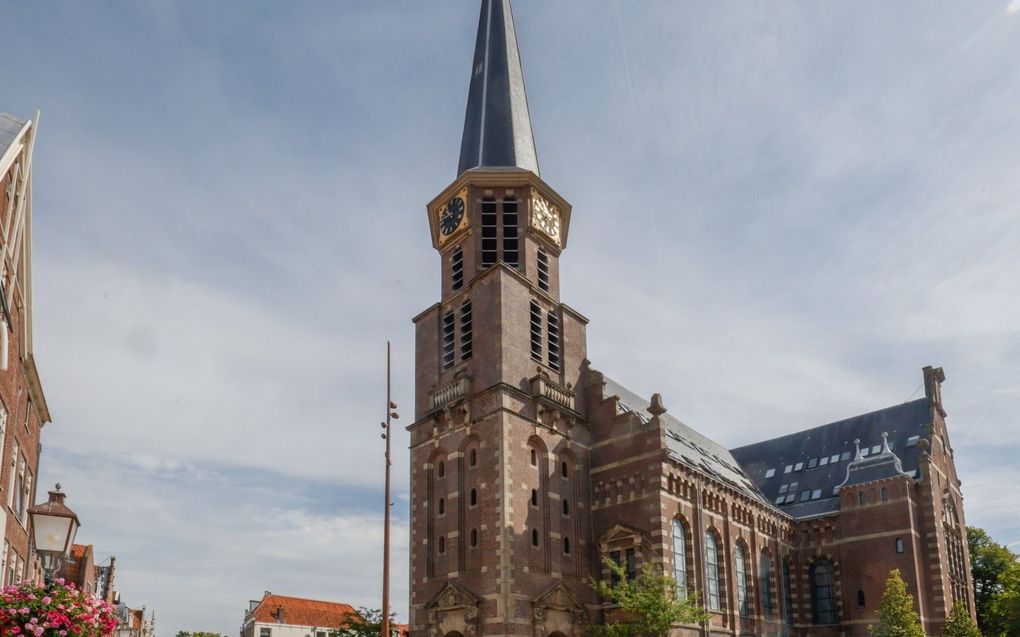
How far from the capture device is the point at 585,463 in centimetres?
→ 4631

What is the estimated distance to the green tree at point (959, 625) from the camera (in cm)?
4872

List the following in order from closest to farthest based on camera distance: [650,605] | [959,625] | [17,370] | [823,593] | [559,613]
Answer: [17,370] < [650,605] < [559,613] < [959,625] < [823,593]

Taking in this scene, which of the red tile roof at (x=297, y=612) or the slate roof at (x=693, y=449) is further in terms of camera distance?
the red tile roof at (x=297, y=612)

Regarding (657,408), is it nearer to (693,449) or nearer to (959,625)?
(693,449)

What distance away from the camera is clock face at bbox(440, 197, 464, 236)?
4965 centimetres

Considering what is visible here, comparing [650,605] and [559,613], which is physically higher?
[650,605]

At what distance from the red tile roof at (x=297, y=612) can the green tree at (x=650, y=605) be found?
56840 millimetres

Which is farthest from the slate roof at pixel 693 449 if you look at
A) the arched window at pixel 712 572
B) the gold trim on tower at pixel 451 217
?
the gold trim on tower at pixel 451 217

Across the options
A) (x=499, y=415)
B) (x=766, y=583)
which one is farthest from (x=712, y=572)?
(x=499, y=415)

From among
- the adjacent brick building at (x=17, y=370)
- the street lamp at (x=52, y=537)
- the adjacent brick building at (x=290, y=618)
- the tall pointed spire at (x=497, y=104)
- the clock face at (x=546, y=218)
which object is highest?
the tall pointed spire at (x=497, y=104)

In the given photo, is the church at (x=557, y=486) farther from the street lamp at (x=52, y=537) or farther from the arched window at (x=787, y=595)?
the street lamp at (x=52, y=537)

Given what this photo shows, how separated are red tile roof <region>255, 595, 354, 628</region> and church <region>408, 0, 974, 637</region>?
50611mm

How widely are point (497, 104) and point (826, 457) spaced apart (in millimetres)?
36065

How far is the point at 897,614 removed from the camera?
152 feet
